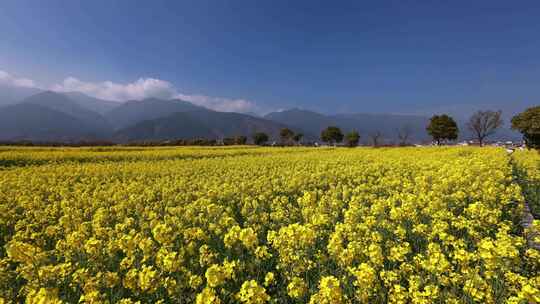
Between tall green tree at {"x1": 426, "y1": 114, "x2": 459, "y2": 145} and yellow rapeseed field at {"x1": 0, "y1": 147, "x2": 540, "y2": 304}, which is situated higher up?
tall green tree at {"x1": 426, "y1": 114, "x2": 459, "y2": 145}

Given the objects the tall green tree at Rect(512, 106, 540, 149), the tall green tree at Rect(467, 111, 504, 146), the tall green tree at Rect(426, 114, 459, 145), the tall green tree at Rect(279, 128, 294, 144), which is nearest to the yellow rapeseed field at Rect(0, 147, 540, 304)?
the tall green tree at Rect(512, 106, 540, 149)

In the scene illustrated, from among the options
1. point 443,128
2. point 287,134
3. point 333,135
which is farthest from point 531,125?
point 287,134

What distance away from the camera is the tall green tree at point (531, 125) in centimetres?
2709

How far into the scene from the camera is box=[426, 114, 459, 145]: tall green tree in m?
75.4

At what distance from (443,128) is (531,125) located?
53.2 meters

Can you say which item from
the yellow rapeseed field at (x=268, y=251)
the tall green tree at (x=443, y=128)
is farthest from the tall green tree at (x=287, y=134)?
the yellow rapeseed field at (x=268, y=251)

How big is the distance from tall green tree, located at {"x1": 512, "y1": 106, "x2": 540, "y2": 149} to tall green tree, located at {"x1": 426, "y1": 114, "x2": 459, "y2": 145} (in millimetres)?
49825

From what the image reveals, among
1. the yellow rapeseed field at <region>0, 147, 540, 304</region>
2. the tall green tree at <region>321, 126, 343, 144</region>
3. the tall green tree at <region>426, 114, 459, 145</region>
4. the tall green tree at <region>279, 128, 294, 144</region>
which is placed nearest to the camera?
the yellow rapeseed field at <region>0, 147, 540, 304</region>

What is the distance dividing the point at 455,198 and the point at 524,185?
7.21 metres

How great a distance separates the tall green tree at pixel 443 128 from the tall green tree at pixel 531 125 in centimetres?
4982

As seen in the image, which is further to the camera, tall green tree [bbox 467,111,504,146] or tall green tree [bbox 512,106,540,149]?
tall green tree [bbox 467,111,504,146]

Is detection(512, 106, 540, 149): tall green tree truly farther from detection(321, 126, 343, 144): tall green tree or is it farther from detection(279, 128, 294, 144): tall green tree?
detection(279, 128, 294, 144): tall green tree

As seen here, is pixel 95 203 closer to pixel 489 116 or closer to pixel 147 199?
pixel 147 199

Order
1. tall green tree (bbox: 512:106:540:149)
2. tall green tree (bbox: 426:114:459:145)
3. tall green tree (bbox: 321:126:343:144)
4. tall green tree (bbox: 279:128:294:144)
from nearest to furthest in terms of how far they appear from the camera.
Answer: tall green tree (bbox: 512:106:540:149), tall green tree (bbox: 426:114:459:145), tall green tree (bbox: 321:126:343:144), tall green tree (bbox: 279:128:294:144)
